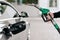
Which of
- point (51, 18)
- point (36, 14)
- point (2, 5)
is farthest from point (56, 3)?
point (51, 18)

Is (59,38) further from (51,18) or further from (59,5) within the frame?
(59,5)

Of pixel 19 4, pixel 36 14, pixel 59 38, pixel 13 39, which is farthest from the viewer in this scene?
pixel 19 4

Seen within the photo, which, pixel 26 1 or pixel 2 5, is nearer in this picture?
pixel 2 5

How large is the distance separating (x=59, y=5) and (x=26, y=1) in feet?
10.4

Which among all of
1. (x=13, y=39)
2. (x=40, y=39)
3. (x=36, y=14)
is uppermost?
(x=13, y=39)

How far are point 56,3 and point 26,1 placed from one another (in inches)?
118

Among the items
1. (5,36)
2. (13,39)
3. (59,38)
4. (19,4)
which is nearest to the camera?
(5,36)

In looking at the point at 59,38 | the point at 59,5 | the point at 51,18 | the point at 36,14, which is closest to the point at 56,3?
the point at 59,5

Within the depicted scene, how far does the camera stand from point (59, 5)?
73.9 feet

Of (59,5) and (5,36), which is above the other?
(5,36)

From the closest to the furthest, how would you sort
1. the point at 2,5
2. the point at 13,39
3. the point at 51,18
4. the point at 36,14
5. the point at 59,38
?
the point at 13,39 → the point at 51,18 → the point at 2,5 → the point at 59,38 → the point at 36,14

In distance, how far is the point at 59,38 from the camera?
833 cm

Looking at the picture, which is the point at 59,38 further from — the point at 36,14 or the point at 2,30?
the point at 36,14

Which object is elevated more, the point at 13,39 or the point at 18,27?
the point at 18,27
